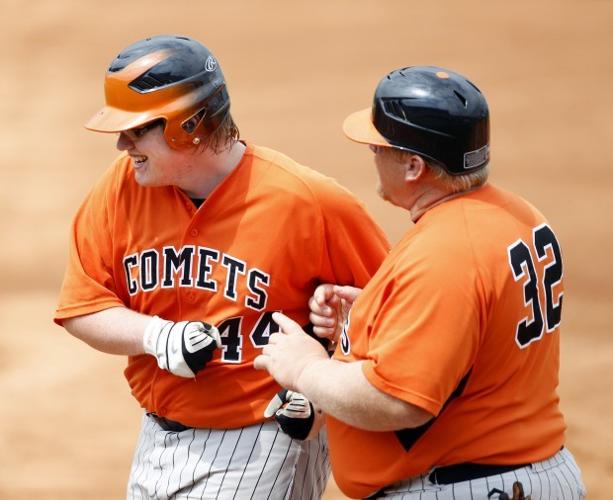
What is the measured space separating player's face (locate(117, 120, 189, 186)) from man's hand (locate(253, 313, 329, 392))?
631 millimetres

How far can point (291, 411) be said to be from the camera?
3627 mm

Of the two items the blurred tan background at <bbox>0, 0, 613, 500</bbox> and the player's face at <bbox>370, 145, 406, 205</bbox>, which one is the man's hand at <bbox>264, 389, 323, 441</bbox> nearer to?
the player's face at <bbox>370, 145, 406, 205</bbox>

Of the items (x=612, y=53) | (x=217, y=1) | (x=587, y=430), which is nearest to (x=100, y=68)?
(x=217, y=1)

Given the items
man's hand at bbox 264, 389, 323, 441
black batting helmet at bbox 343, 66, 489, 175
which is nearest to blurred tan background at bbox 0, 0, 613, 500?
man's hand at bbox 264, 389, 323, 441

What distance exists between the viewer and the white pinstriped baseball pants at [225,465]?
12.4 feet

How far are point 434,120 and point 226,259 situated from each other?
0.95m

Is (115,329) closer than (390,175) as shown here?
No

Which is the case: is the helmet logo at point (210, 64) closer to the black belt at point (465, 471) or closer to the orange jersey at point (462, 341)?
the orange jersey at point (462, 341)

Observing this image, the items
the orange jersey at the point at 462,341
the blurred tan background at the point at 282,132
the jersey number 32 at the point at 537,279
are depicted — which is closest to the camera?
the orange jersey at the point at 462,341

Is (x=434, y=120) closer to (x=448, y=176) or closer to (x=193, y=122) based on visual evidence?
(x=448, y=176)

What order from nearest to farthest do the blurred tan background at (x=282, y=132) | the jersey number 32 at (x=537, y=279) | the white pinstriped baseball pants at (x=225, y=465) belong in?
the jersey number 32 at (x=537, y=279) < the white pinstriped baseball pants at (x=225, y=465) < the blurred tan background at (x=282, y=132)

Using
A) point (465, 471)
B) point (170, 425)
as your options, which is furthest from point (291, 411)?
point (465, 471)

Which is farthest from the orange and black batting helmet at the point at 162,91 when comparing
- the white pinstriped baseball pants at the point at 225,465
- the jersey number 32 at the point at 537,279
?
the jersey number 32 at the point at 537,279

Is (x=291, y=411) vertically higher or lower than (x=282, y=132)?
higher
